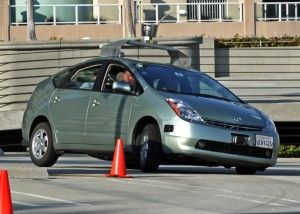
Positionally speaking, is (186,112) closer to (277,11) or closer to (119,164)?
(119,164)

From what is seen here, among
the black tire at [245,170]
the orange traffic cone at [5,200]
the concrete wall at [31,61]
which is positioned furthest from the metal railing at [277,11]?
the orange traffic cone at [5,200]

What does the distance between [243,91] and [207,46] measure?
5.84m

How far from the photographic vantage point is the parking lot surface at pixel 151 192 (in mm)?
10938

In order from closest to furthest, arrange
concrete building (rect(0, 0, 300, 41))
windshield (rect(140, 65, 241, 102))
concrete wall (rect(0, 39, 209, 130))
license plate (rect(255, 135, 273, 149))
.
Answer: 1. license plate (rect(255, 135, 273, 149))
2. windshield (rect(140, 65, 241, 102))
3. concrete wall (rect(0, 39, 209, 130))
4. concrete building (rect(0, 0, 300, 41))

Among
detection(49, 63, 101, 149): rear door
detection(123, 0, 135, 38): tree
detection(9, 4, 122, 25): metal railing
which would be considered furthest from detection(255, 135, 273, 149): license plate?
detection(9, 4, 122, 25): metal railing

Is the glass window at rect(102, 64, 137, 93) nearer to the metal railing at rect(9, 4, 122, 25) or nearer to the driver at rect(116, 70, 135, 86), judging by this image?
the driver at rect(116, 70, 135, 86)

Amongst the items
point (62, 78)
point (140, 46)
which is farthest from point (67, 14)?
point (62, 78)

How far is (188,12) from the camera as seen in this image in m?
46.4

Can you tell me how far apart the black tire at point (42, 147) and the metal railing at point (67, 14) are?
2915 centimetres

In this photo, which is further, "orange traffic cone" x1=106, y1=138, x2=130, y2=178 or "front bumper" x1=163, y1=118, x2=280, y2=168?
"front bumper" x1=163, y1=118, x2=280, y2=168

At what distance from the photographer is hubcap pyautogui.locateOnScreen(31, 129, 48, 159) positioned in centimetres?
1556

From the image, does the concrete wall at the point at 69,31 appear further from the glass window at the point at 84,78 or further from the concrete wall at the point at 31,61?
the glass window at the point at 84,78

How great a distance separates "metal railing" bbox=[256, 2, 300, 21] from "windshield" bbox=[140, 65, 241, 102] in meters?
30.8

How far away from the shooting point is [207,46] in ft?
124
